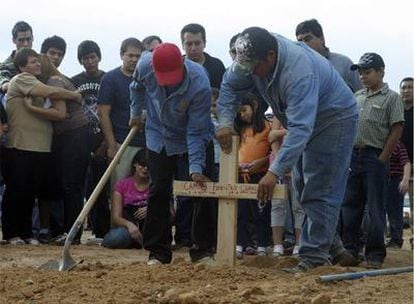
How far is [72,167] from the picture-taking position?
880cm

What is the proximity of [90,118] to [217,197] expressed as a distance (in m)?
3.21

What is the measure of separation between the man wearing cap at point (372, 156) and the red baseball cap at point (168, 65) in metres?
1.80

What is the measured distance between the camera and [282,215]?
805 centimetres

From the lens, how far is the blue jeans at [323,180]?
19.9 feet

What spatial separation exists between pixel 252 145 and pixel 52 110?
2001 mm

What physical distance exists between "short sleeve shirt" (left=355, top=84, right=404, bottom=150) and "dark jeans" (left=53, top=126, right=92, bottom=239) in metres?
2.93

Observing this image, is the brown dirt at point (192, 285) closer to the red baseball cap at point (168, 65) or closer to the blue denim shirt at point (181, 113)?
the blue denim shirt at point (181, 113)

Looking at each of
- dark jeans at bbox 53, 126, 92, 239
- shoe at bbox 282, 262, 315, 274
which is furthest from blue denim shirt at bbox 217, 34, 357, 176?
dark jeans at bbox 53, 126, 92, 239

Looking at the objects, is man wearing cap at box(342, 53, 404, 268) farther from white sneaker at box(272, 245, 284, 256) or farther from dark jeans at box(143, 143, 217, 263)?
dark jeans at box(143, 143, 217, 263)

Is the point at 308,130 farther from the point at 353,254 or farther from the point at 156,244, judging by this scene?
the point at 353,254

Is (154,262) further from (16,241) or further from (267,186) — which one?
(16,241)

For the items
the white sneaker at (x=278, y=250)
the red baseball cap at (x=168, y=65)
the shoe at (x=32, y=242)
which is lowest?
the shoe at (x=32, y=242)

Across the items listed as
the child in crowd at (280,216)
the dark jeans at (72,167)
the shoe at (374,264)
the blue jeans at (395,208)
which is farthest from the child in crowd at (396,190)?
the dark jeans at (72,167)

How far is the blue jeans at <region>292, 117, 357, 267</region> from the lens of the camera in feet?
19.9
